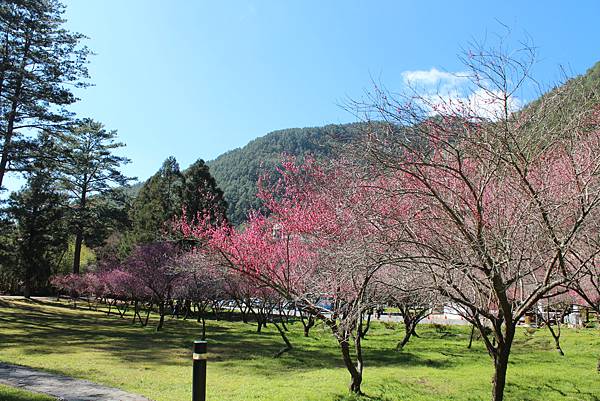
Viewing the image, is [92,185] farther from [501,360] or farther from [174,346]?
[501,360]

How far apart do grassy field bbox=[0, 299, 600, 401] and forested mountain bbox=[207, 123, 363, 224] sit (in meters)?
3.36

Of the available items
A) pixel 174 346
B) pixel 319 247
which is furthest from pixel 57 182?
pixel 319 247

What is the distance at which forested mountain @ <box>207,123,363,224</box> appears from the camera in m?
4.88

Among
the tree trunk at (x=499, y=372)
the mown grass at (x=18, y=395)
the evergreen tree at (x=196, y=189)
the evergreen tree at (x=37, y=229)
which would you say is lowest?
the mown grass at (x=18, y=395)

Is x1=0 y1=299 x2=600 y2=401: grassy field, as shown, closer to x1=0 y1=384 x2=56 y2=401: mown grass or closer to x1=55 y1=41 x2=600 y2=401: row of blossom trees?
x1=0 y1=384 x2=56 y2=401: mown grass

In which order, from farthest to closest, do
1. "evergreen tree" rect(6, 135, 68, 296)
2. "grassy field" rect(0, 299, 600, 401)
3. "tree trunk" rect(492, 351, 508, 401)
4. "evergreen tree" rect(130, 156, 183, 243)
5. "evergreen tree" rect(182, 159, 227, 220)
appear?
"evergreen tree" rect(130, 156, 183, 243) < "evergreen tree" rect(182, 159, 227, 220) < "evergreen tree" rect(6, 135, 68, 296) < "grassy field" rect(0, 299, 600, 401) < "tree trunk" rect(492, 351, 508, 401)

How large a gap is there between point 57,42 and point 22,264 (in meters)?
19.8

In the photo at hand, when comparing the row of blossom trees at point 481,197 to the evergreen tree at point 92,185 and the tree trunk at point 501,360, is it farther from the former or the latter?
the evergreen tree at point 92,185

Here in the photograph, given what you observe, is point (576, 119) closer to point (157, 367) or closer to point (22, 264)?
point (157, 367)

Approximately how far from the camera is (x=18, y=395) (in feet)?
21.3

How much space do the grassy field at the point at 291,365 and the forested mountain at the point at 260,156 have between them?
3.36m

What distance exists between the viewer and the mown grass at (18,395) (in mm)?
6242

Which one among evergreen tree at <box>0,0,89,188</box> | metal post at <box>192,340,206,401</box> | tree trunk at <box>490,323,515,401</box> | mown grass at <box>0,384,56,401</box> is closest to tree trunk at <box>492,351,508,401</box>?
tree trunk at <box>490,323,515,401</box>

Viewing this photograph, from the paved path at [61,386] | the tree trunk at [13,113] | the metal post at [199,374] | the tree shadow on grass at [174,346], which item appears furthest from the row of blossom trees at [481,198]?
the tree trunk at [13,113]
